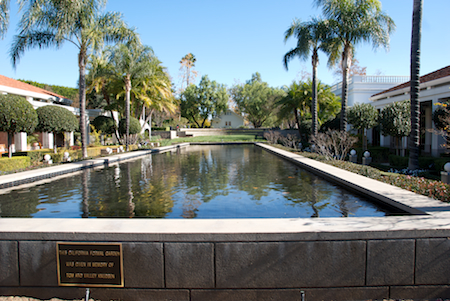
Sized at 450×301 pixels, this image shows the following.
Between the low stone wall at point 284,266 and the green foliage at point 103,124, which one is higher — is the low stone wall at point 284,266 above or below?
below

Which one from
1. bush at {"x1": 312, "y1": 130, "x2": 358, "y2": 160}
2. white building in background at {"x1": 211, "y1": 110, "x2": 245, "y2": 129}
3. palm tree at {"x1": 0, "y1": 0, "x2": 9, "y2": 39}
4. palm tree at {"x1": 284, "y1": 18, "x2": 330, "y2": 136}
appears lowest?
bush at {"x1": 312, "y1": 130, "x2": 358, "y2": 160}

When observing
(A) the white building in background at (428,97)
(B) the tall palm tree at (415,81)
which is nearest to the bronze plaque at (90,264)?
(B) the tall palm tree at (415,81)

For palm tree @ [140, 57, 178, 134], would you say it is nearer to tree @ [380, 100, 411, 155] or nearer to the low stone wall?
tree @ [380, 100, 411, 155]

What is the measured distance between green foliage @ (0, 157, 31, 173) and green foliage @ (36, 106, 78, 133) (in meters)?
5.32

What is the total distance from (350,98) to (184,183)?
23.3m

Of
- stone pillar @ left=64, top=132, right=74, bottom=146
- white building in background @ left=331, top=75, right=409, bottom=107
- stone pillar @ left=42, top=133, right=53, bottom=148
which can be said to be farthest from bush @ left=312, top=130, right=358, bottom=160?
stone pillar @ left=42, top=133, right=53, bottom=148

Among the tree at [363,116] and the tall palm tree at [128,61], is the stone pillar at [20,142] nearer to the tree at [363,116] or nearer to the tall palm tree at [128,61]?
the tall palm tree at [128,61]

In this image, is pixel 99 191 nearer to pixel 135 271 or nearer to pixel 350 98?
pixel 135 271

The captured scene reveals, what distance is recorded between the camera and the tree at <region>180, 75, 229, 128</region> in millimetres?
56938

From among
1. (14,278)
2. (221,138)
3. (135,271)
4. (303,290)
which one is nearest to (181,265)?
(135,271)

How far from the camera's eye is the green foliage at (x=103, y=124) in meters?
28.2

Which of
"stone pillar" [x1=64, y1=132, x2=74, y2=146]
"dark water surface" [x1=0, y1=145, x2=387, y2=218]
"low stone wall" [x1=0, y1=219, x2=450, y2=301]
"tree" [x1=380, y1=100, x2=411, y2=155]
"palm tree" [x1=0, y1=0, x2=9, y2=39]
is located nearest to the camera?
"low stone wall" [x1=0, y1=219, x2=450, y2=301]

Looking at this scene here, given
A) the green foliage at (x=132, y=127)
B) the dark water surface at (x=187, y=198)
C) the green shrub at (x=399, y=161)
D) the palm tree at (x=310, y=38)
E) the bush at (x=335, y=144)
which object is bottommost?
the dark water surface at (x=187, y=198)

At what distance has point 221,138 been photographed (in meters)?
43.9
